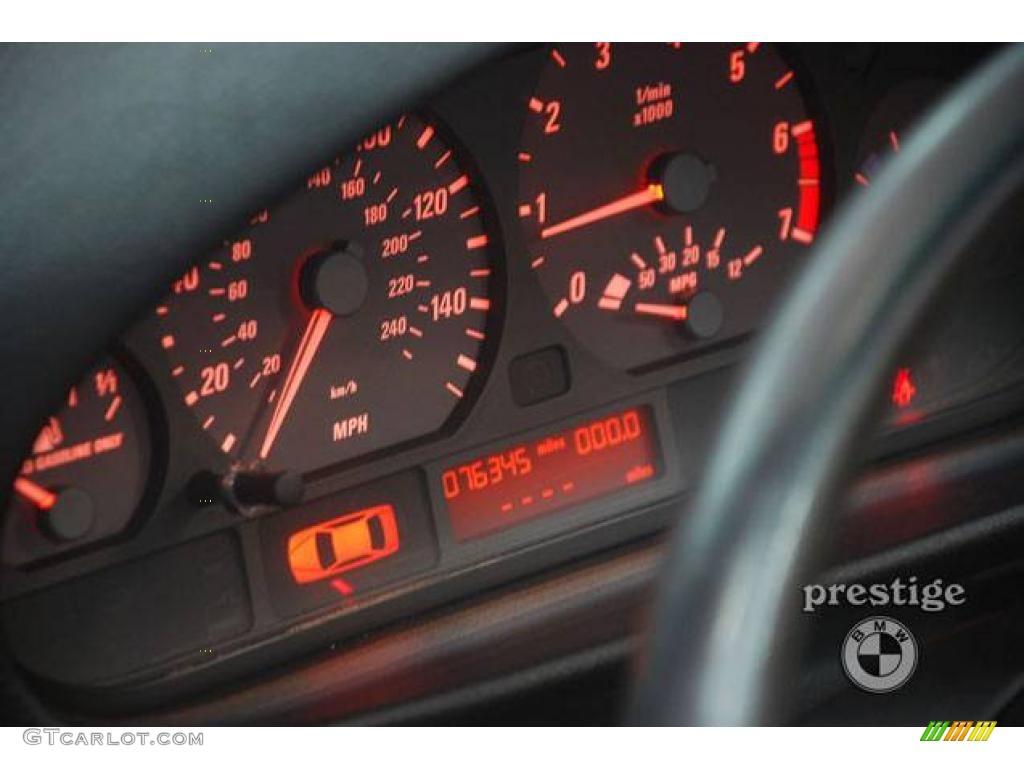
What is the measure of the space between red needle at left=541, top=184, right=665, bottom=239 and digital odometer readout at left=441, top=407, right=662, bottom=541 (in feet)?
0.58

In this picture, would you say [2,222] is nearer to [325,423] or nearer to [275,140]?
[275,140]

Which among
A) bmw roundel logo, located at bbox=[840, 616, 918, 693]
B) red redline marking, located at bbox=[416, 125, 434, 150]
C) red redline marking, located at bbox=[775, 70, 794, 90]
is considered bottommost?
bmw roundel logo, located at bbox=[840, 616, 918, 693]

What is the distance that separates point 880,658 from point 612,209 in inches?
20.4

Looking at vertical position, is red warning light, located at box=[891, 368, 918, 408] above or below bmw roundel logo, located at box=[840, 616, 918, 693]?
above

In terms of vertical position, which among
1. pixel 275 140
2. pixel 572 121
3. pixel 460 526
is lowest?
pixel 460 526

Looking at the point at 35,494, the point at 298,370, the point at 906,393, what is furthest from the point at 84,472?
the point at 906,393

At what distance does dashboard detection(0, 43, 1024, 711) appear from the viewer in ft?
5.15

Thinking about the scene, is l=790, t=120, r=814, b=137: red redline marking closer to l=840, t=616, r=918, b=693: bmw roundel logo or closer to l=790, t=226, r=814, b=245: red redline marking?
l=790, t=226, r=814, b=245: red redline marking

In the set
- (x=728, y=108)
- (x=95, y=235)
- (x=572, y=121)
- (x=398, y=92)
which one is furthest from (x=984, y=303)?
(x=95, y=235)

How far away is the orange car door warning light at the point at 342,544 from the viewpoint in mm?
1675

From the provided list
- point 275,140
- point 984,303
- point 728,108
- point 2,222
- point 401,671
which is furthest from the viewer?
point 984,303

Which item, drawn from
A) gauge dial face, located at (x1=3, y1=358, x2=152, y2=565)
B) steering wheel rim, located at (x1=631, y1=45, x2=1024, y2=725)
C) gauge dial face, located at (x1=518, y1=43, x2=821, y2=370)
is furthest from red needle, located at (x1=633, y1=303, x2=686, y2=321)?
steering wheel rim, located at (x1=631, y1=45, x2=1024, y2=725)

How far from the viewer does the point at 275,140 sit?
1383 mm
